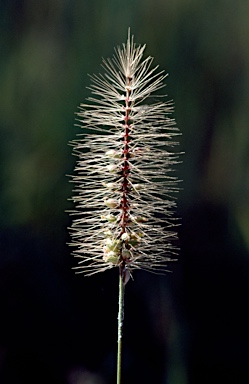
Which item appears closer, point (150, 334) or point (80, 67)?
point (80, 67)

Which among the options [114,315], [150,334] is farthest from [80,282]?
[150,334]
